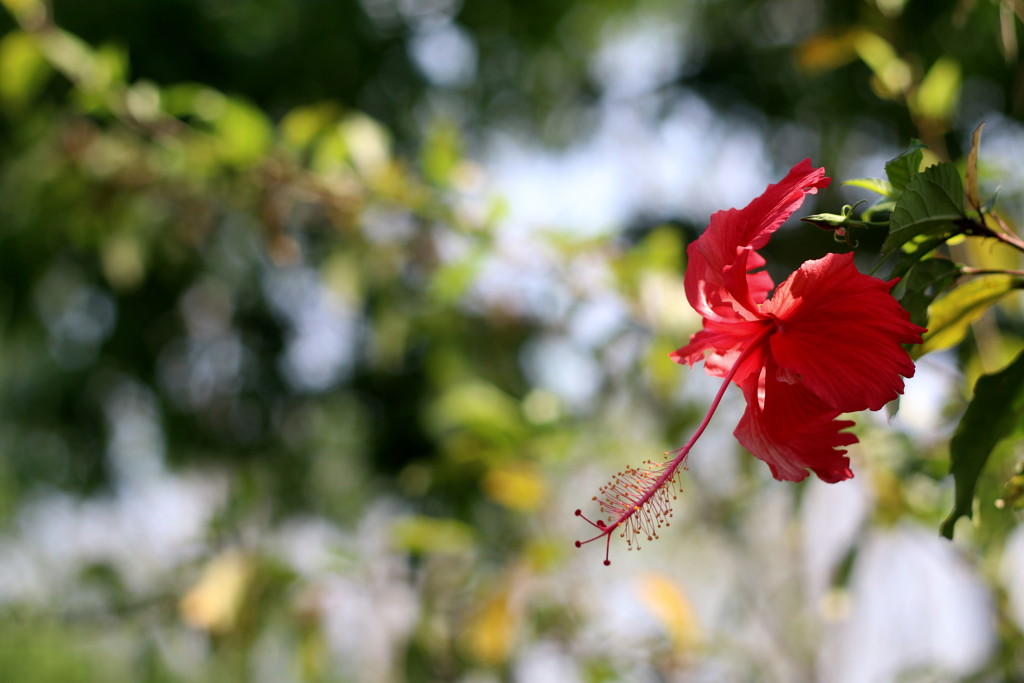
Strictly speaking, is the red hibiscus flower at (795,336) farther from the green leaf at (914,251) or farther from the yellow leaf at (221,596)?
the yellow leaf at (221,596)

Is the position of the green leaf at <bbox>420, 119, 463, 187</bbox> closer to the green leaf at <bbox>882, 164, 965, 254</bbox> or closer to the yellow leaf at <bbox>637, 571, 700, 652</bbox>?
the yellow leaf at <bbox>637, 571, 700, 652</bbox>

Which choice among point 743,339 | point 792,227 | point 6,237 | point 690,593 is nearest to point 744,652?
point 690,593

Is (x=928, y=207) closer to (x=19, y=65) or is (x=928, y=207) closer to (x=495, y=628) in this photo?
(x=495, y=628)

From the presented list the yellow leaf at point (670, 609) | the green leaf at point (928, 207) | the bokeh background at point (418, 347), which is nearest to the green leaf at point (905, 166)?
the green leaf at point (928, 207)

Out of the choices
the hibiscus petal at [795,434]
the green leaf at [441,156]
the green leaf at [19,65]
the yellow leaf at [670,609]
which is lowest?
the hibiscus petal at [795,434]

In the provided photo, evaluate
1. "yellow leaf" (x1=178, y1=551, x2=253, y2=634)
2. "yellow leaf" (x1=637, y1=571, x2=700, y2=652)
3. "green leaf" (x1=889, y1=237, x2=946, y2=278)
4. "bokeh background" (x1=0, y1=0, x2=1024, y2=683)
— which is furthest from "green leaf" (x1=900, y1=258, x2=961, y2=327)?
"yellow leaf" (x1=178, y1=551, x2=253, y2=634)

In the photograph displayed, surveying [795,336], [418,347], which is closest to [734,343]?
[795,336]
